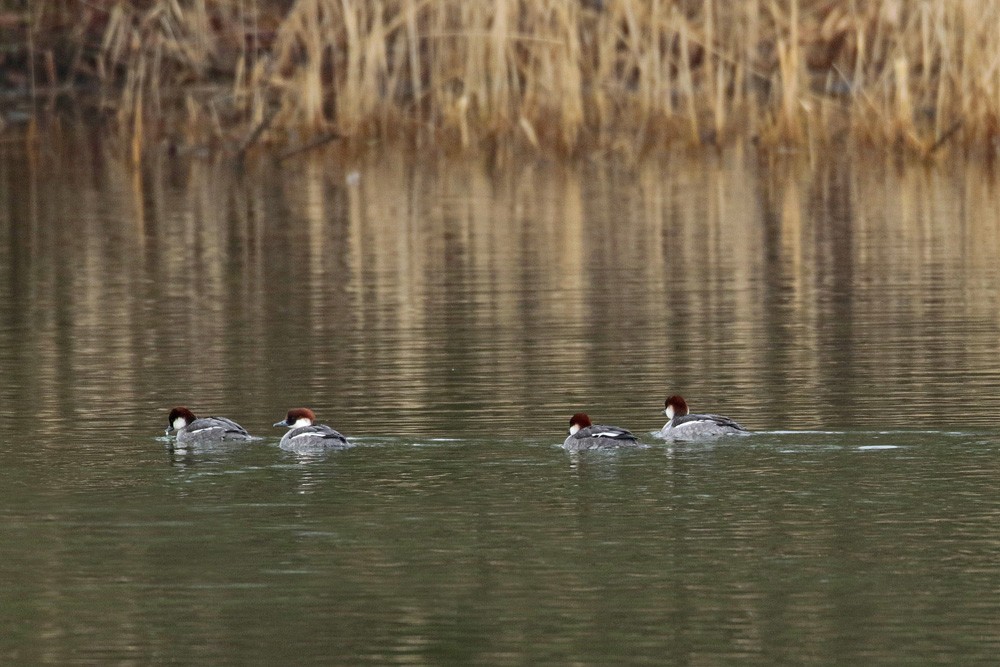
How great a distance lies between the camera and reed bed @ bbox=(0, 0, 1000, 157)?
26.5m

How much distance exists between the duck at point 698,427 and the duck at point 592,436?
0.72 feet

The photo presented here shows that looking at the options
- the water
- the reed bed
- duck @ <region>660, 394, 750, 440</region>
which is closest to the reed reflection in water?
Answer: the water

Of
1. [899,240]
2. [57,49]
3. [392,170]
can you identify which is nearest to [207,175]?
[392,170]

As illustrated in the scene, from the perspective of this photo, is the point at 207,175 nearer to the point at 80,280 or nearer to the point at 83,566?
the point at 80,280

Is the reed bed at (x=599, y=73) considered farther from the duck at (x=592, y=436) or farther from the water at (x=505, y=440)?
the duck at (x=592, y=436)

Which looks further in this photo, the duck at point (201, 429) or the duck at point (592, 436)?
the duck at point (201, 429)

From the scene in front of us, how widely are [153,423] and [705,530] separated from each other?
395 centimetres

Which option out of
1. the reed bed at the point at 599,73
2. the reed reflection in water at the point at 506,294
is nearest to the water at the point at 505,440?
the reed reflection in water at the point at 506,294

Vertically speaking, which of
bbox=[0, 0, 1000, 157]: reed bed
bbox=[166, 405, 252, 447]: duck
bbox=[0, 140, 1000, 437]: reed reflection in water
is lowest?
bbox=[166, 405, 252, 447]: duck

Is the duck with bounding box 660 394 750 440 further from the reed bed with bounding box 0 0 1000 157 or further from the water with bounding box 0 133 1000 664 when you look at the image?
the reed bed with bounding box 0 0 1000 157

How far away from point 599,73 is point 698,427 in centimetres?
1737

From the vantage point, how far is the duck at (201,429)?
36.3 ft

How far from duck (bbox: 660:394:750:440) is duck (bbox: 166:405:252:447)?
2.04m

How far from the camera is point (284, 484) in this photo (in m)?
10.2
